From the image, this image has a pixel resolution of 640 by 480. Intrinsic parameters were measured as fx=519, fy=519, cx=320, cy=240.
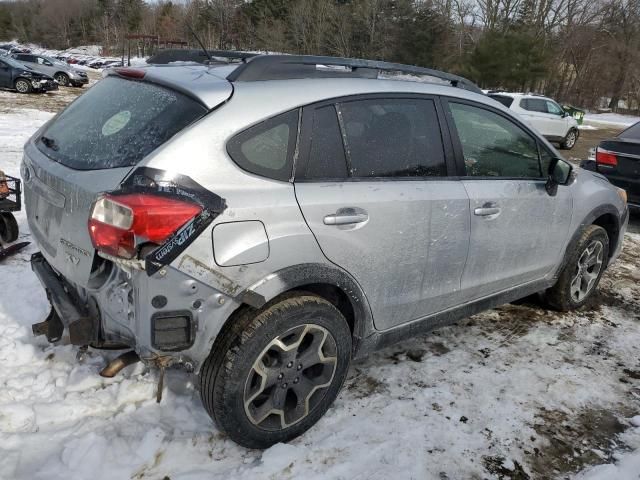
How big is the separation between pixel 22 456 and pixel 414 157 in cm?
245

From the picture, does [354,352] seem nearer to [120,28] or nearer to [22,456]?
[22,456]

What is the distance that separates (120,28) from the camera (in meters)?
91.3

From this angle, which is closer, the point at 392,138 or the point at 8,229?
the point at 392,138

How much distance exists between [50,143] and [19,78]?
852 inches

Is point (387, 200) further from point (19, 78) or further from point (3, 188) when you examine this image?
point (19, 78)

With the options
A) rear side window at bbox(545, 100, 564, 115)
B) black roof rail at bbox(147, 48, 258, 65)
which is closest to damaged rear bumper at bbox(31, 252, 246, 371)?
black roof rail at bbox(147, 48, 258, 65)

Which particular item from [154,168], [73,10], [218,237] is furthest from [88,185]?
[73,10]

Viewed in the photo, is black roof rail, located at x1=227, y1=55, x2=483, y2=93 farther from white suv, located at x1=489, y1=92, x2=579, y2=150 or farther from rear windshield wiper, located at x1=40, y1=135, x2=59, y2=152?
white suv, located at x1=489, y1=92, x2=579, y2=150

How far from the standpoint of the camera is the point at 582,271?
4262 millimetres

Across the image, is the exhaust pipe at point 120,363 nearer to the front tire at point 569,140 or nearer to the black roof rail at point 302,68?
the black roof rail at point 302,68

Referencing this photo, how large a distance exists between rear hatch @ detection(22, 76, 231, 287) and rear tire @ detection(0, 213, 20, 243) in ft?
7.67

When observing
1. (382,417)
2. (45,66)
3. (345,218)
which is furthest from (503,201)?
(45,66)

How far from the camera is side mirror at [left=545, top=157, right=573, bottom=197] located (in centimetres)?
353

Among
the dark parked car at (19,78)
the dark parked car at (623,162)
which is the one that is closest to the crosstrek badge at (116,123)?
the dark parked car at (623,162)
